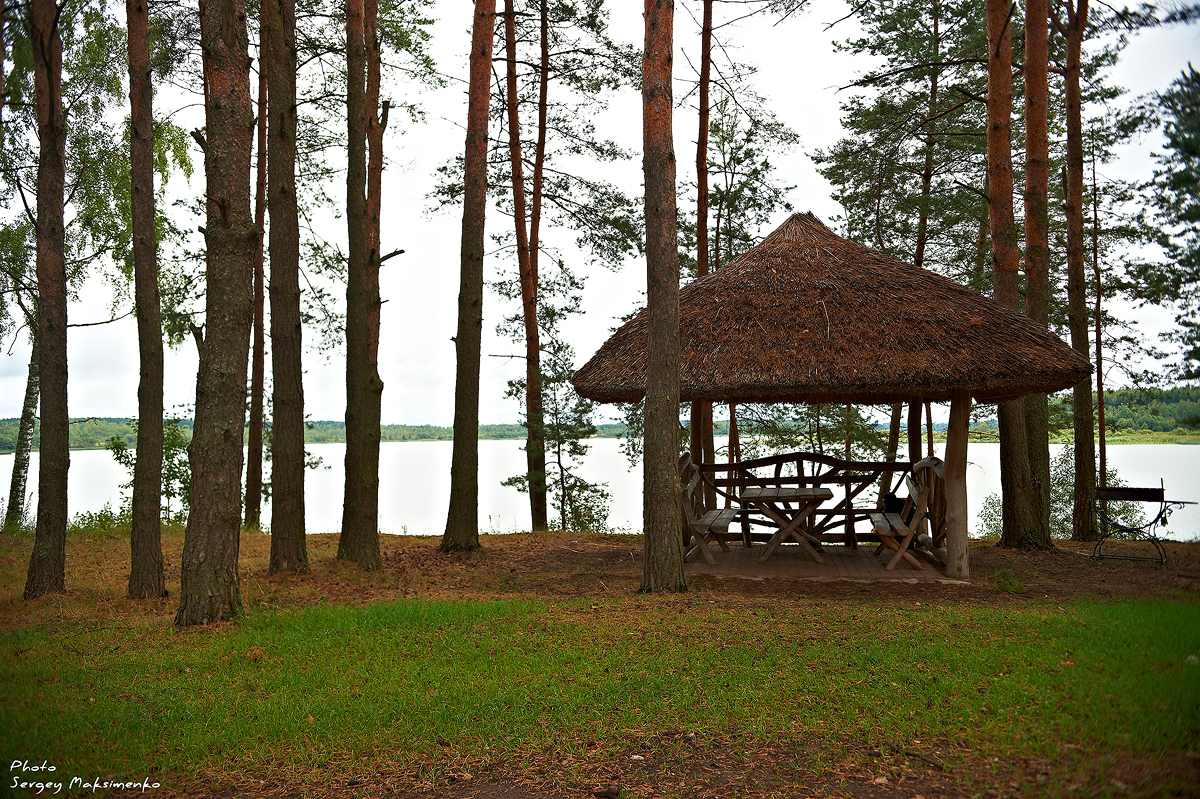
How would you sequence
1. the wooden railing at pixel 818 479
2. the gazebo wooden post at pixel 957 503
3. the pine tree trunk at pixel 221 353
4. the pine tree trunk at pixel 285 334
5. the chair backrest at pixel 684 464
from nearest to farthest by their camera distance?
the pine tree trunk at pixel 221 353
the gazebo wooden post at pixel 957 503
the pine tree trunk at pixel 285 334
the wooden railing at pixel 818 479
the chair backrest at pixel 684 464

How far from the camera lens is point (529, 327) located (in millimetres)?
14227

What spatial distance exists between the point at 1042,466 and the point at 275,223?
10.5m

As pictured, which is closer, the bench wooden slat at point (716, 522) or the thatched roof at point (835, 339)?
the thatched roof at point (835, 339)

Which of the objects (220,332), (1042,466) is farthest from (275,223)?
(1042,466)

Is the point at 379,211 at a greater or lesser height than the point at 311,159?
lesser

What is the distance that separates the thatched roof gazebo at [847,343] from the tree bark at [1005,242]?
1.15 m

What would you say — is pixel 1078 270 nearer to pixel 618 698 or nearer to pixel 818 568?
pixel 818 568

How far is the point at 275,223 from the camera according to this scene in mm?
7797

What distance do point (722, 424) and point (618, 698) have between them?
1516cm

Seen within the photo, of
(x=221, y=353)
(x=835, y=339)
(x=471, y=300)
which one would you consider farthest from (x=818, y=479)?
(x=221, y=353)

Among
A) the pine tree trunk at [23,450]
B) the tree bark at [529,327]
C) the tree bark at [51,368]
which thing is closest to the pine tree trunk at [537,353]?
the tree bark at [529,327]

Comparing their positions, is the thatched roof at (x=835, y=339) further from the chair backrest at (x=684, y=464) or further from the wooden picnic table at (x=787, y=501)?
the wooden picnic table at (x=787, y=501)

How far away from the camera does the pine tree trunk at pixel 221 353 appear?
548cm

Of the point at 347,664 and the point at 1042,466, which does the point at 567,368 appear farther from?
the point at 347,664
